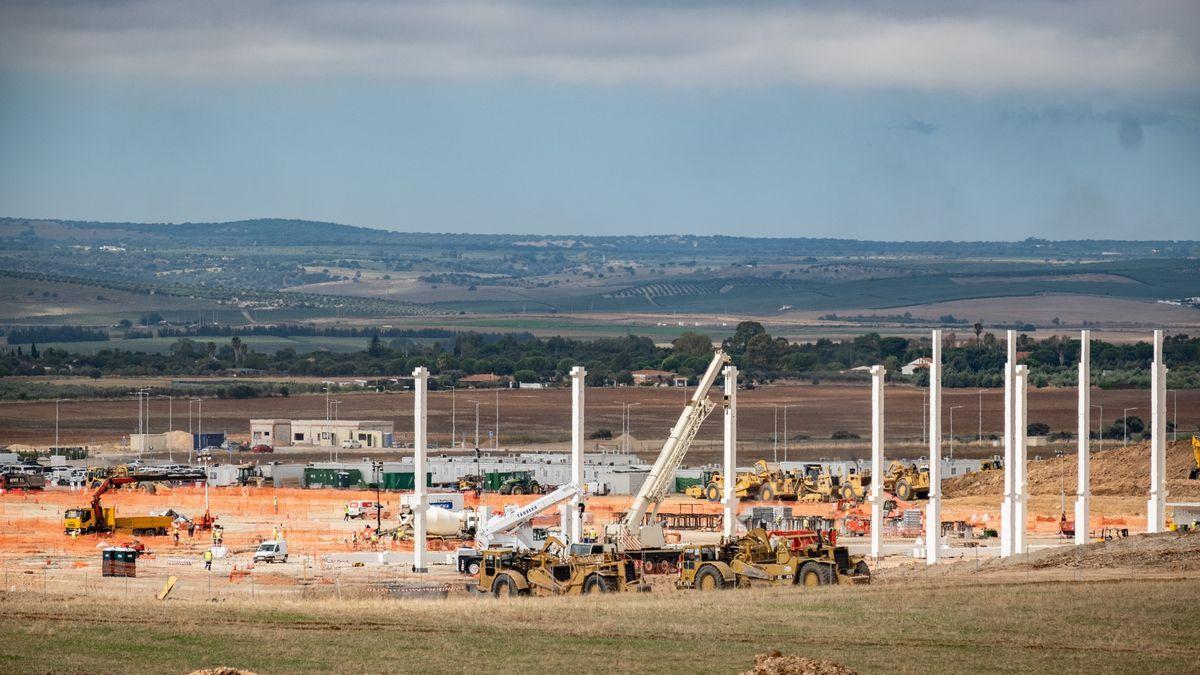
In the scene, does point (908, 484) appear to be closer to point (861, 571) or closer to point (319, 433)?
point (861, 571)

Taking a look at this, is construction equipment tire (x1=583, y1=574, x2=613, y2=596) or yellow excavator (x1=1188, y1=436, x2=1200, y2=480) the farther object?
yellow excavator (x1=1188, y1=436, x2=1200, y2=480)

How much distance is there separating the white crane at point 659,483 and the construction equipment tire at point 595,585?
814 centimetres

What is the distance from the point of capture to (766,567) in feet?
162

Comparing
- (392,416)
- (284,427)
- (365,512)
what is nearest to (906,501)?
(365,512)

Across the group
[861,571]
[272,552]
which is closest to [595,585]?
[861,571]

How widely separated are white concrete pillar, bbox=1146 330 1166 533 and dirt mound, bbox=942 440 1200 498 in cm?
2504

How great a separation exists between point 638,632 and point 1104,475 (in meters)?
60.2

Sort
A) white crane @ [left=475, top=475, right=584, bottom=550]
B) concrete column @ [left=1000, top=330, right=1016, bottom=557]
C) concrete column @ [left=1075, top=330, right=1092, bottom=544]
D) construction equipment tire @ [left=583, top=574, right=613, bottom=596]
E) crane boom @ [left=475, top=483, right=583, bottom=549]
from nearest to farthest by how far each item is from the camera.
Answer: construction equipment tire @ [left=583, top=574, right=613, bottom=596], concrete column @ [left=1000, top=330, right=1016, bottom=557], concrete column @ [left=1075, top=330, right=1092, bottom=544], crane boom @ [left=475, top=483, right=583, bottom=549], white crane @ [left=475, top=475, right=584, bottom=550]

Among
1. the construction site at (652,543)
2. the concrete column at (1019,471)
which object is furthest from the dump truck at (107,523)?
the concrete column at (1019,471)

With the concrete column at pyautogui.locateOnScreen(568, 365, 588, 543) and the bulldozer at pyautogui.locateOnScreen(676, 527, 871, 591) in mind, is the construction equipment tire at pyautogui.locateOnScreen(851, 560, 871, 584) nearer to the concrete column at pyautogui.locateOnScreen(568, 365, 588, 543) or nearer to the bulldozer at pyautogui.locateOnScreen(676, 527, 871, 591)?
the bulldozer at pyautogui.locateOnScreen(676, 527, 871, 591)

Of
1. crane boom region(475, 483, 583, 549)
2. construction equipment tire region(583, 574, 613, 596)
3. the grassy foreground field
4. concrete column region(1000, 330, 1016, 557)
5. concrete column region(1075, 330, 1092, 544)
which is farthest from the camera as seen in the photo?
crane boom region(475, 483, 583, 549)

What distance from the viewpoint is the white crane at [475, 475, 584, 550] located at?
62031 millimetres

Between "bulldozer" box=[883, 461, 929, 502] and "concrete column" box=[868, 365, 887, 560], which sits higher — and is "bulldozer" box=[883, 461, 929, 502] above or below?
below

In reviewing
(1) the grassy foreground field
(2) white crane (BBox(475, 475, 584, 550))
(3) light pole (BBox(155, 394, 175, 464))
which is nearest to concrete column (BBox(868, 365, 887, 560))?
(2) white crane (BBox(475, 475, 584, 550))
